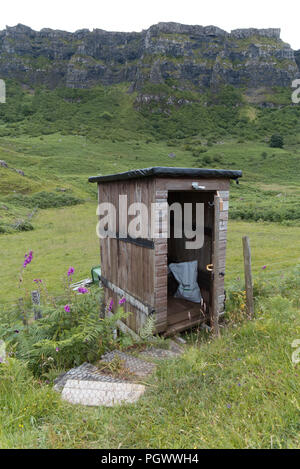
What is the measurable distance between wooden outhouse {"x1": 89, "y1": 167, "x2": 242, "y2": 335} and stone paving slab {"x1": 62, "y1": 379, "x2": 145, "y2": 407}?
59.7 inches

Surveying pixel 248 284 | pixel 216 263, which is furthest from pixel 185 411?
pixel 248 284

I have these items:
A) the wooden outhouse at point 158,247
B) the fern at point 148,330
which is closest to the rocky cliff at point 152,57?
the wooden outhouse at point 158,247

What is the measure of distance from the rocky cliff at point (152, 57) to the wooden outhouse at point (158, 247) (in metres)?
116

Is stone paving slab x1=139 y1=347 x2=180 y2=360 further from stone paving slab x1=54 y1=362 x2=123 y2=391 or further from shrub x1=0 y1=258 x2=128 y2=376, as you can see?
stone paving slab x1=54 y1=362 x2=123 y2=391

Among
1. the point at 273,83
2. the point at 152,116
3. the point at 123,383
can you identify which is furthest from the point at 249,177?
the point at 273,83

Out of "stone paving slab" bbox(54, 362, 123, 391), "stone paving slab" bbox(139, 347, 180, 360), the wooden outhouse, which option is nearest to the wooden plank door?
the wooden outhouse

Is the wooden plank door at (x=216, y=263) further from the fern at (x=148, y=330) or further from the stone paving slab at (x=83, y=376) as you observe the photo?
the stone paving slab at (x=83, y=376)

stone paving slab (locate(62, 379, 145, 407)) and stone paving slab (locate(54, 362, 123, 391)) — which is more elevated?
stone paving slab (locate(62, 379, 145, 407))

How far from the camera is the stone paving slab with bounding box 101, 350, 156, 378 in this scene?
146 inches

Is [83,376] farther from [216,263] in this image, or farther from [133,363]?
[216,263]

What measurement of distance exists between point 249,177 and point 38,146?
42.7 metres

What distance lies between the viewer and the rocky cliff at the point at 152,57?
114125mm

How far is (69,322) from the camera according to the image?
4.17 meters
